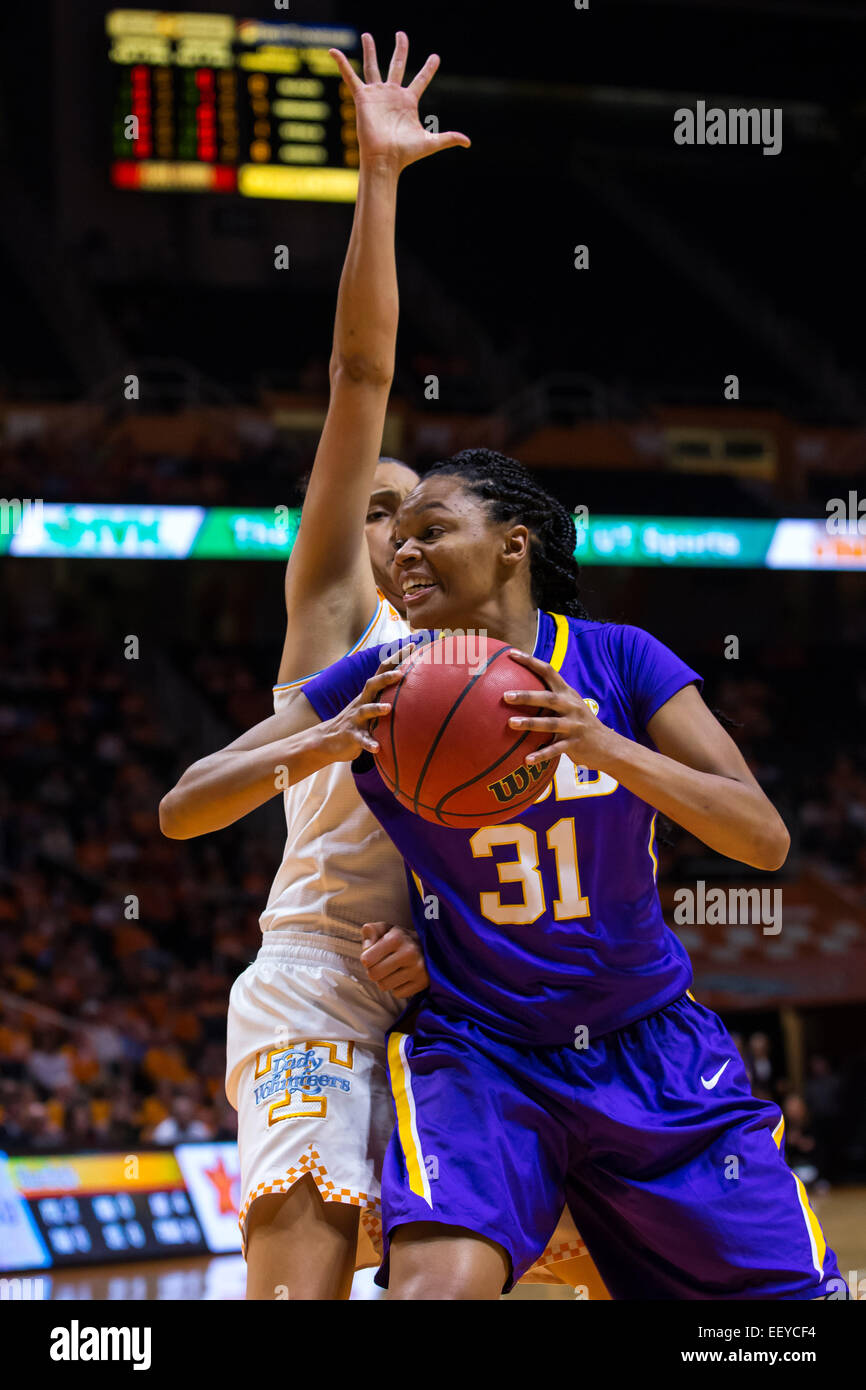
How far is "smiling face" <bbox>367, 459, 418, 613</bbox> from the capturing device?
11.6 feet

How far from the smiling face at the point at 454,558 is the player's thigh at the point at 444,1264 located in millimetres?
1079

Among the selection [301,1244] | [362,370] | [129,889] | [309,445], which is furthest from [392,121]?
[309,445]

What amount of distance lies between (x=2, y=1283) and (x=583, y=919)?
4.53m

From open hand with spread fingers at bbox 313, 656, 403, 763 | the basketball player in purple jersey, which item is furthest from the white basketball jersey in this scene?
open hand with spread fingers at bbox 313, 656, 403, 763

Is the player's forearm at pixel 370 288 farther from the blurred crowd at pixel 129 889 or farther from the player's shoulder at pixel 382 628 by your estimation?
the blurred crowd at pixel 129 889

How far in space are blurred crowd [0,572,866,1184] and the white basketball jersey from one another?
5.84 meters

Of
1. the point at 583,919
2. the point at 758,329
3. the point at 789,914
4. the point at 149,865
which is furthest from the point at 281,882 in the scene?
the point at 758,329

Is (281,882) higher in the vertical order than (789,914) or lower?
higher

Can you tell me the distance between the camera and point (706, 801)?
2.58m

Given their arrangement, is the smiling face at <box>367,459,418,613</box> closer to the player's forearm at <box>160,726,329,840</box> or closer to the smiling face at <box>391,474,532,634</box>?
the smiling face at <box>391,474,532,634</box>

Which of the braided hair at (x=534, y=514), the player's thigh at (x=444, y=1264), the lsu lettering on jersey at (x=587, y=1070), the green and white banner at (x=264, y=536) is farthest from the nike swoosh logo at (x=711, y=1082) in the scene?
the green and white banner at (x=264, y=536)

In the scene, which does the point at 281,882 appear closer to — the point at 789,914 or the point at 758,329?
the point at 789,914

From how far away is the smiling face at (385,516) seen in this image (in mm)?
3539
